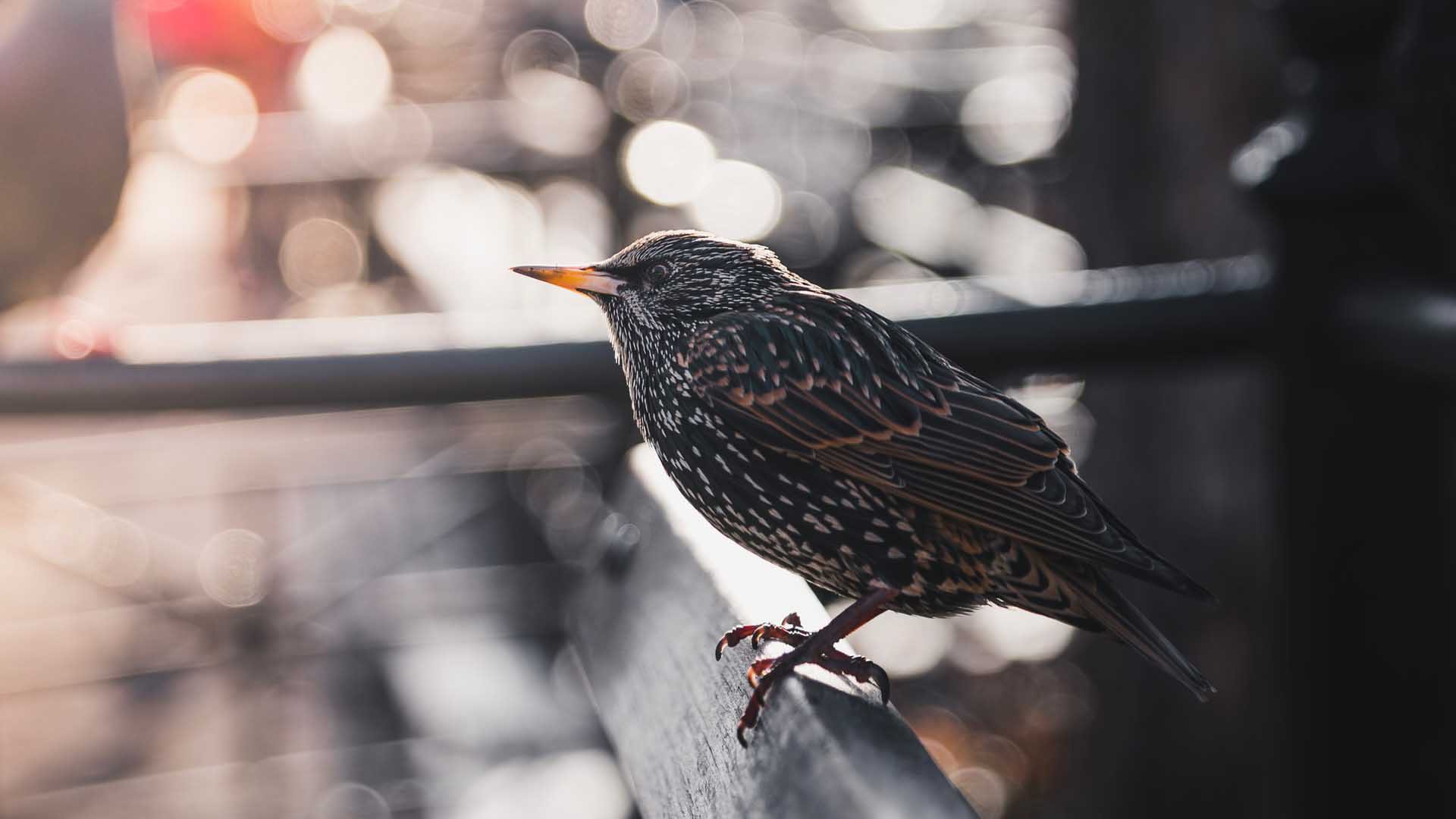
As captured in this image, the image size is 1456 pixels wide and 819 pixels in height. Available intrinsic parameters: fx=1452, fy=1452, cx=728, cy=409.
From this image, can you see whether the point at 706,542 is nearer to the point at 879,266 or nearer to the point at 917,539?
the point at 917,539

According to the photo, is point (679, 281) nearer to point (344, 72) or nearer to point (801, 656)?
point (801, 656)

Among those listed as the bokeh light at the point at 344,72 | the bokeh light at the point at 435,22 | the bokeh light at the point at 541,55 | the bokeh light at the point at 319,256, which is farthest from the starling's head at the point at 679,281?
the bokeh light at the point at 435,22

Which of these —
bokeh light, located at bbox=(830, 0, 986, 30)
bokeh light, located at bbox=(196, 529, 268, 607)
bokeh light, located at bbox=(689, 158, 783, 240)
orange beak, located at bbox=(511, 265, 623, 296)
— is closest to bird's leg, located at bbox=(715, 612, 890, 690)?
orange beak, located at bbox=(511, 265, 623, 296)

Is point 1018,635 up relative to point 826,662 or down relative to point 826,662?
down

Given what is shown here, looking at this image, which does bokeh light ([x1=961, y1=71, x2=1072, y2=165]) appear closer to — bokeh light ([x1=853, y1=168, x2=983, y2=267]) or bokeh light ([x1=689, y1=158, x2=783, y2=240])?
bokeh light ([x1=853, y1=168, x2=983, y2=267])

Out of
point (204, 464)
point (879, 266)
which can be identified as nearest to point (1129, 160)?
point (879, 266)

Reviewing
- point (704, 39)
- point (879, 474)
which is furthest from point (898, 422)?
point (704, 39)

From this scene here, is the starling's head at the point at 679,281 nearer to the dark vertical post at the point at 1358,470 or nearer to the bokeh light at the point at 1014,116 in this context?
the dark vertical post at the point at 1358,470
